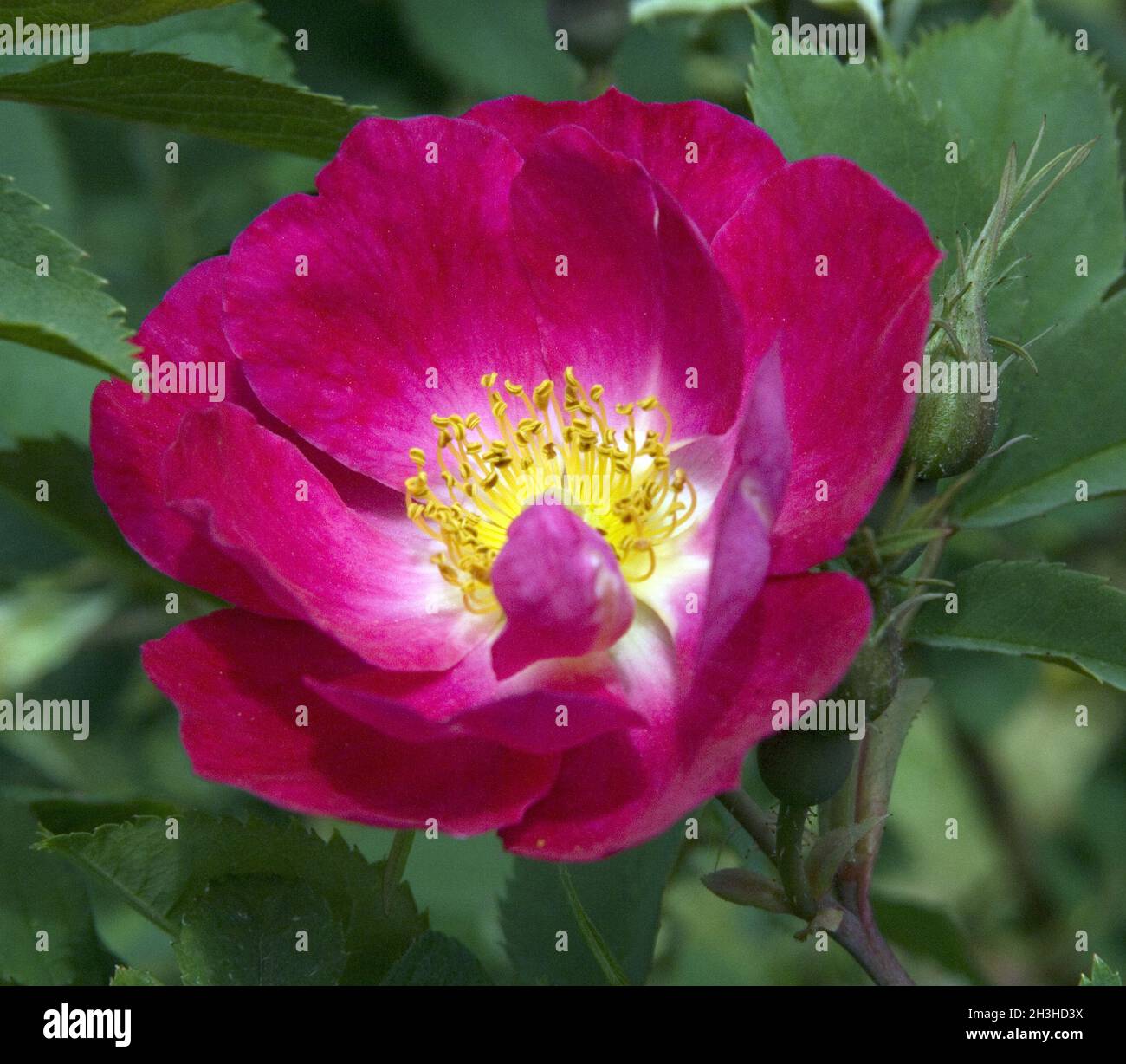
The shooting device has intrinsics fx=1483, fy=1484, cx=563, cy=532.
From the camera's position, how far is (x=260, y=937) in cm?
133

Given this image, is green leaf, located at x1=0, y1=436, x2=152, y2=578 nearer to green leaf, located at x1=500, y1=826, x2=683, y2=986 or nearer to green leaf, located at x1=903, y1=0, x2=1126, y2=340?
green leaf, located at x1=500, y1=826, x2=683, y2=986

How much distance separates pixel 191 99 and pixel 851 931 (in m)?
0.96

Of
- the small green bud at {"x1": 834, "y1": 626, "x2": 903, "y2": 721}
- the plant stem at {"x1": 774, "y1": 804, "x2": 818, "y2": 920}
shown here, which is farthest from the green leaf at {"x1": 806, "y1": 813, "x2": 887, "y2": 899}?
the small green bud at {"x1": 834, "y1": 626, "x2": 903, "y2": 721}

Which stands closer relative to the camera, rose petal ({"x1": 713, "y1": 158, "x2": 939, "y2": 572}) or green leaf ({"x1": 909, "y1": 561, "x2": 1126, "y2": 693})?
rose petal ({"x1": 713, "y1": 158, "x2": 939, "y2": 572})

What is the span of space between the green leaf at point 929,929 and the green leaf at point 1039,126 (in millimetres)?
819

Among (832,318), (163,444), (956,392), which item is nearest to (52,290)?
(163,444)

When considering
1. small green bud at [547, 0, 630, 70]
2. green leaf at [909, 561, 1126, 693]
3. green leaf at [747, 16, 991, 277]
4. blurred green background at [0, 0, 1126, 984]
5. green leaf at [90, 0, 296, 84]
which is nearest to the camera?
green leaf at [909, 561, 1126, 693]

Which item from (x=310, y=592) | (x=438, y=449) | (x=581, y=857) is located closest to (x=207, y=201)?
(x=438, y=449)

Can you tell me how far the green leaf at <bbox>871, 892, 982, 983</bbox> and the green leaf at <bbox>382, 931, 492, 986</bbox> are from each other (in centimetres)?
77

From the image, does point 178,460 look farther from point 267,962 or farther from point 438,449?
point 267,962

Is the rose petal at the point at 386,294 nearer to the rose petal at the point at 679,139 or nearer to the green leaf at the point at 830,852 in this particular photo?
the rose petal at the point at 679,139

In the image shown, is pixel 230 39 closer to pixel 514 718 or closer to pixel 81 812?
pixel 81 812

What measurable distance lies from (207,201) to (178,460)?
5.29 feet

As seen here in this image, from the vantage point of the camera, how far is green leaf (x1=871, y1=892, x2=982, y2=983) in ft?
6.48
